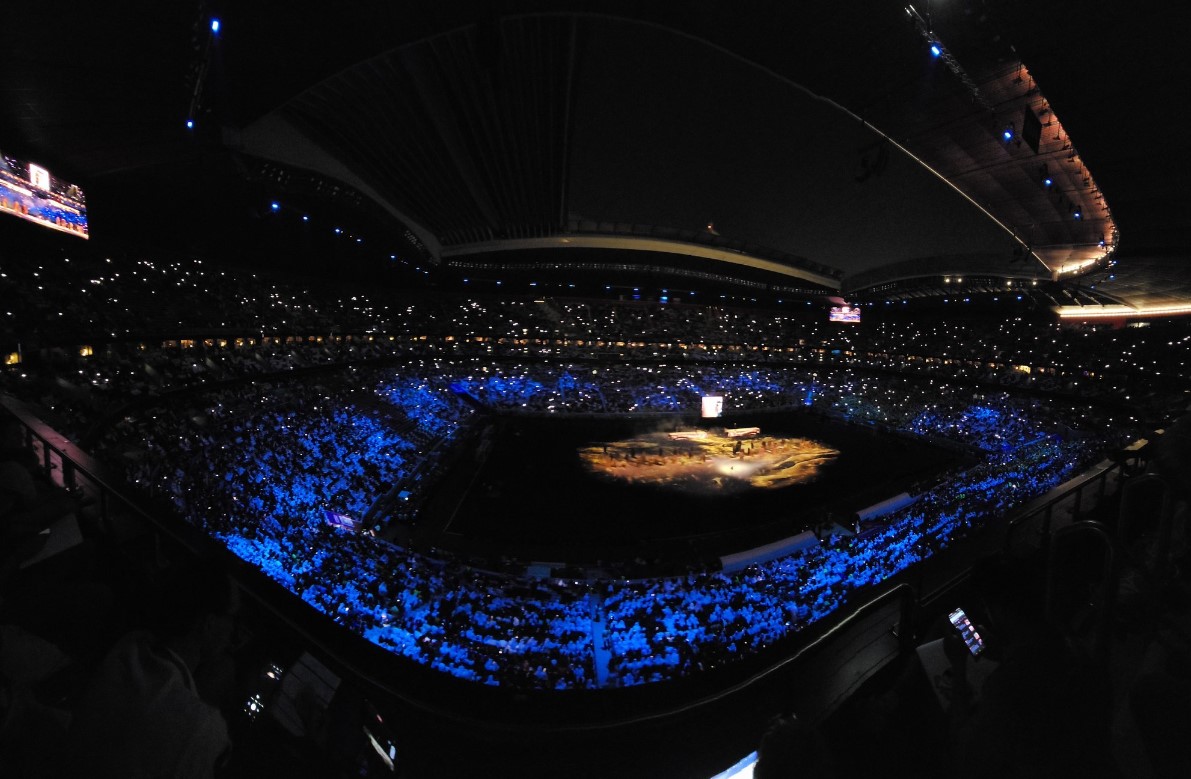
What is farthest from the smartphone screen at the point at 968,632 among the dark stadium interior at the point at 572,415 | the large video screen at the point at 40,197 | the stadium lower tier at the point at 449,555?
the large video screen at the point at 40,197

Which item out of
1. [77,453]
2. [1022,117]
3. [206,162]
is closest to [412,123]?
[206,162]

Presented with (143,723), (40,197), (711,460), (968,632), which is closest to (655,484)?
(711,460)

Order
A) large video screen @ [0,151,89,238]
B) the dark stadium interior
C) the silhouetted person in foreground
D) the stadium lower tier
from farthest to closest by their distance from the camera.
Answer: large video screen @ [0,151,89,238]
the stadium lower tier
the dark stadium interior
the silhouetted person in foreground

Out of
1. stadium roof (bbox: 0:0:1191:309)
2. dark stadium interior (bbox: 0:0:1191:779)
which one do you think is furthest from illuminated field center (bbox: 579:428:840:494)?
stadium roof (bbox: 0:0:1191:309)

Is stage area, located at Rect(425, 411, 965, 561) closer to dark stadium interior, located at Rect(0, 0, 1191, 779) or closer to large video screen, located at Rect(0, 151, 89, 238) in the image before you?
dark stadium interior, located at Rect(0, 0, 1191, 779)

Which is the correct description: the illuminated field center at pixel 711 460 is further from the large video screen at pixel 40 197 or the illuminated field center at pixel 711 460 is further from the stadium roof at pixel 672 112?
the large video screen at pixel 40 197

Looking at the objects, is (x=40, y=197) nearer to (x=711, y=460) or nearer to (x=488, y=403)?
(x=488, y=403)
